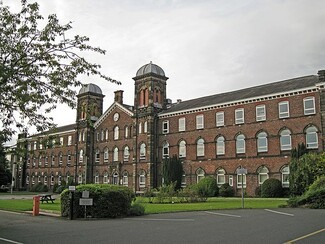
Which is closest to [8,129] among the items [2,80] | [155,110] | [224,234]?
[2,80]

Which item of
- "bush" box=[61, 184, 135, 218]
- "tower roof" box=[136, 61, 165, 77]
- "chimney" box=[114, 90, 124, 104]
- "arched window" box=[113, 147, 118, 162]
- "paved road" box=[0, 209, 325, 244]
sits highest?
"tower roof" box=[136, 61, 165, 77]

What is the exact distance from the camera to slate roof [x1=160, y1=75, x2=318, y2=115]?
136 ft

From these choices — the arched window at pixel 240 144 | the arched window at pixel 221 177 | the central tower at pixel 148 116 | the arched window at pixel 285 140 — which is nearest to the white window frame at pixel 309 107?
the arched window at pixel 285 140

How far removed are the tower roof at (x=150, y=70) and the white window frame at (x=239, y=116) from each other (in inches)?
610

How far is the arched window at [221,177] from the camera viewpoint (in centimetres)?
4534

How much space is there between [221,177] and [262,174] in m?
5.35

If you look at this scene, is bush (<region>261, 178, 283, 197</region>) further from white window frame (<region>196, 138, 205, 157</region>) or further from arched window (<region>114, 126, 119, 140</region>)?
arched window (<region>114, 126, 119, 140</region>)

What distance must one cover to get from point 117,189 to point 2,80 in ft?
37.2

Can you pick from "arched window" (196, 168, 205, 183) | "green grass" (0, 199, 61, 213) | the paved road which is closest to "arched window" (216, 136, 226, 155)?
"arched window" (196, 168, 205, 183)

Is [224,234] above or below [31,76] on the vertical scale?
below

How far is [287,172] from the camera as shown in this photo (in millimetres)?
40219

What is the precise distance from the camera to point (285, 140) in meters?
40.9

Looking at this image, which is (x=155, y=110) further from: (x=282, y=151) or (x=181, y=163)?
(x=282, y=151)

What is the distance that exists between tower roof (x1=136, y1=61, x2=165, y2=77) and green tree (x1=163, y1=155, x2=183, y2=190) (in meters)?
13.5
